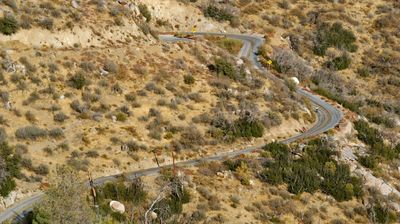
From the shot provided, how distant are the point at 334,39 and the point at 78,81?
Result: 182 feet

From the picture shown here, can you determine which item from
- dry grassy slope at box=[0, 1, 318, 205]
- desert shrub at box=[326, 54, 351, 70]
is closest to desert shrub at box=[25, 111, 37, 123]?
dry grassy slope at box=[0, 1, 318, 205]

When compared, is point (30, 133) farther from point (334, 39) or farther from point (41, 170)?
point (334, 39)

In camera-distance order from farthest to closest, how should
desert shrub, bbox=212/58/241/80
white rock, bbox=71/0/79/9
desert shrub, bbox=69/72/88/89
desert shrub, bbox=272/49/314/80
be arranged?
desert shrub, bbox=272/49/314/80
desert shrub, bbox=212/58/241/80
white rock, bbox=71/0/79/9
desert shrub, bbox=69/72/88/89

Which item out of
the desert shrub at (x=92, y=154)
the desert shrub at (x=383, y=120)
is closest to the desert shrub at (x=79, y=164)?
the desert shrub at (x=92, y=154)

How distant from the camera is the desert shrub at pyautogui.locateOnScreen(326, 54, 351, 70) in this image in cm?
8269

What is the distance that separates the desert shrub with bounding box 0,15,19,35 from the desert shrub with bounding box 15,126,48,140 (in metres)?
13.2

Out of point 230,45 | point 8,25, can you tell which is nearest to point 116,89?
point 8,25

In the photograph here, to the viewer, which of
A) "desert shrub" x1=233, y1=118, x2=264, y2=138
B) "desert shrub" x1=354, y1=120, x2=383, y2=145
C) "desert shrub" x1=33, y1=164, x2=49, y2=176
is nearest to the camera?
"desert shrub" x1=33, y1=164, x2=49, y2=176

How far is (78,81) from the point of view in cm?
4769

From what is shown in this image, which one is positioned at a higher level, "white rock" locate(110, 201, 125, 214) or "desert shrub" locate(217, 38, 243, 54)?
"white rock" locate(110, 201, 125, 214)

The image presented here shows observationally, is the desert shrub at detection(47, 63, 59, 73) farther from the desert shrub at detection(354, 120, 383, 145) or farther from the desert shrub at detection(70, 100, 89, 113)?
the desert shrub at detection(354, 120, 383, 145)

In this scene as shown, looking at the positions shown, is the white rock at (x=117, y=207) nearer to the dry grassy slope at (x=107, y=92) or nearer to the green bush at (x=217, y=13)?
the dry grassy slope at (x=107, y=92)

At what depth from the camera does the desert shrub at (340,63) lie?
271ft

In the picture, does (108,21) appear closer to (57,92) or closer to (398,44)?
(57,92)
